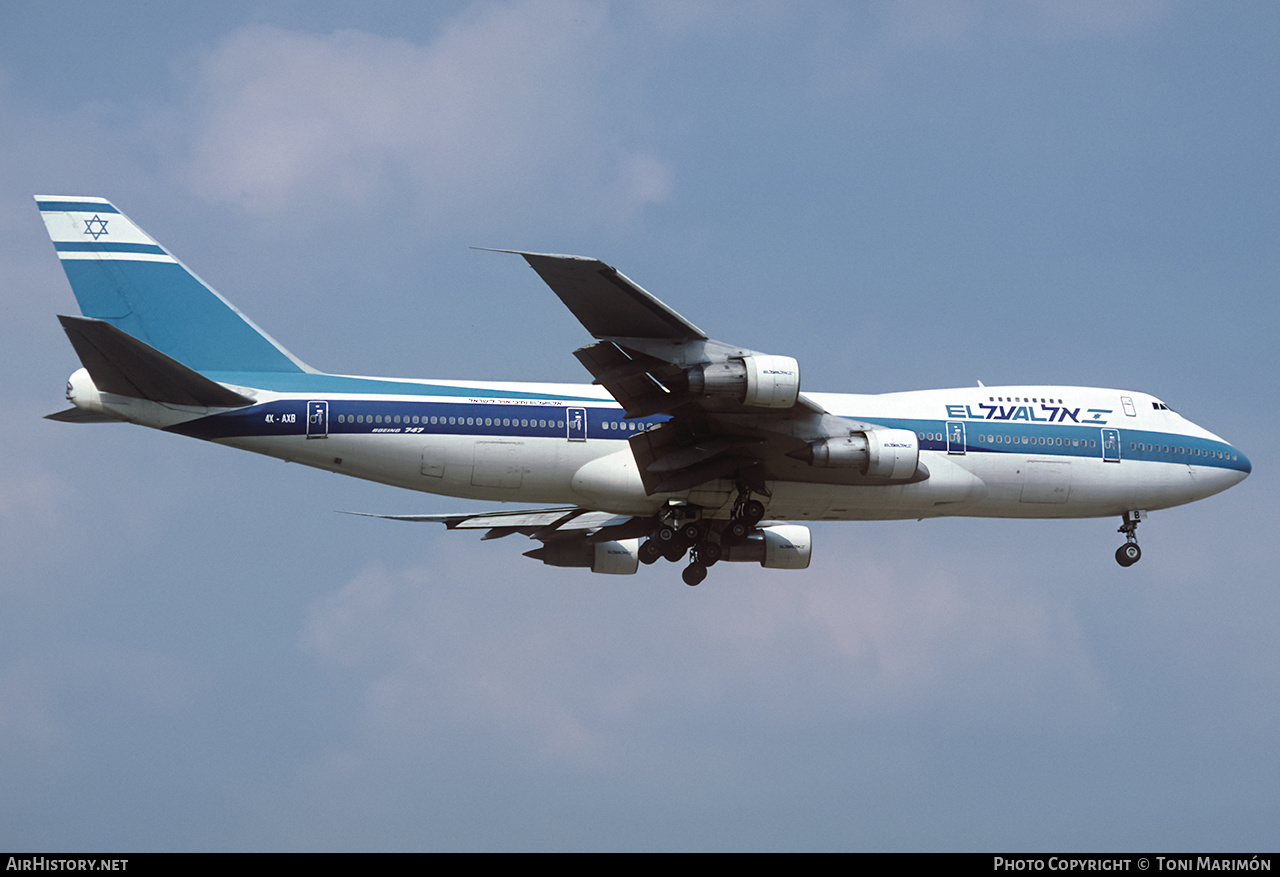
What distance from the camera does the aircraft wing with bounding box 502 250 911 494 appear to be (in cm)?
2284

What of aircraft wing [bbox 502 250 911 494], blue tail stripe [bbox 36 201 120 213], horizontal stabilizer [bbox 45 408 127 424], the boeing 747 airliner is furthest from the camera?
blue tail stripe [bbox 36 201 120 213]

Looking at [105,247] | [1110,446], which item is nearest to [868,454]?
[1110,446]

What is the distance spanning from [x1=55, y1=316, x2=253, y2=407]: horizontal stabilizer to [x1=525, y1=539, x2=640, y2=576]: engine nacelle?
8.99m

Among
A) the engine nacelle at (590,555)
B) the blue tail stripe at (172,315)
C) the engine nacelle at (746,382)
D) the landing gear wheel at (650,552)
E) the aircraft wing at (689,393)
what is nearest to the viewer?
the aircraft wing at (689,393)

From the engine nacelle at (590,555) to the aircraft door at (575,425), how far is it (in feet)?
19.9

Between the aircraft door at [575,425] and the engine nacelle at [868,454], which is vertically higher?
the aircraft door at [575,425]

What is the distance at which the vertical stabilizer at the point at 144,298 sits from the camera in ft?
90.4

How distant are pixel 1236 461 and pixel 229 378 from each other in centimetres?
2188

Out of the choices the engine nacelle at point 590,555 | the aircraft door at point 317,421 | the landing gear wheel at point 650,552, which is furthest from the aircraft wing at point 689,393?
the engine nacelle at point 590,555

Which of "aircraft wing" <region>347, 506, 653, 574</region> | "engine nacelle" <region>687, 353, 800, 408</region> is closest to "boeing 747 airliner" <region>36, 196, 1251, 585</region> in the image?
"engine nacelle" <region>687, 353, 800, 408</region>

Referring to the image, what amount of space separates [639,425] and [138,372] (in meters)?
9.32

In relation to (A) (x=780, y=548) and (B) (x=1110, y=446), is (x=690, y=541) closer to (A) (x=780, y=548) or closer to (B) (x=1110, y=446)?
(A) (x=780, y=548)

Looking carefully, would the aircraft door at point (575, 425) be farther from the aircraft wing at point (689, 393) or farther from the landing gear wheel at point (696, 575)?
the landing gear wheel at point (696, 575)

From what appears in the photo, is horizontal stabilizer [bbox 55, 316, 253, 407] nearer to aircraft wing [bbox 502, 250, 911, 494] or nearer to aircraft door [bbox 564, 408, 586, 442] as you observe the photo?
aircraft door [bbox 564, 408, 586, 442]
